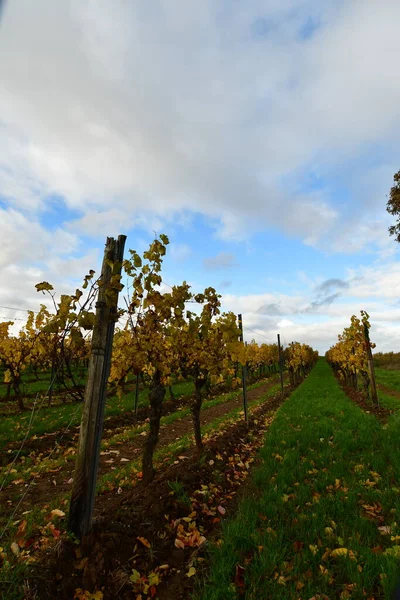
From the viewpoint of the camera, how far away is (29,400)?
17922 mm

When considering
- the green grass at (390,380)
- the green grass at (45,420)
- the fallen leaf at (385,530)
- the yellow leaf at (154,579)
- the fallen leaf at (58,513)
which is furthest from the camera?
the green grass at (390,380)

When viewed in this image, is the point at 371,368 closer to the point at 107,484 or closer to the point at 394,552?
the point at 394,552

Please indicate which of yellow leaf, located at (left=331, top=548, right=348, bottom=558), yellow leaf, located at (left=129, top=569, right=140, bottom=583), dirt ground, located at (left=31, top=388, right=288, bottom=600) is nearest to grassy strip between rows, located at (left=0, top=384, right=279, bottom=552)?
dirt ground, located at (left=31, top=388, right=288, bottom=600)

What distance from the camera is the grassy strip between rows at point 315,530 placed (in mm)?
2863

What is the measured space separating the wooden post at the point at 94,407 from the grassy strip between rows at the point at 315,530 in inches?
56.7

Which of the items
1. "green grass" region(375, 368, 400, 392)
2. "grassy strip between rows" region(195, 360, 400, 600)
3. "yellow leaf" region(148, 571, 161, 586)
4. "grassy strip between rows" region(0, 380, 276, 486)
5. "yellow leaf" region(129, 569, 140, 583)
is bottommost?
"grassy strip between rows" region(0, 380, 276, 486)

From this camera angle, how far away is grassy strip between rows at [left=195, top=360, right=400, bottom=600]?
286cm

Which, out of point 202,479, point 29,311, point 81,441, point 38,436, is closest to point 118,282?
point 81,441

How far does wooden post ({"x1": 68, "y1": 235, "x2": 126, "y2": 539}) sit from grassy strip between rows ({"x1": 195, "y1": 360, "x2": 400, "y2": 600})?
144cm

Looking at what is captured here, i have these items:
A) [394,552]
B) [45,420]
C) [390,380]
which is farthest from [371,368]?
[390,380]

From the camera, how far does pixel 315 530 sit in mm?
3688

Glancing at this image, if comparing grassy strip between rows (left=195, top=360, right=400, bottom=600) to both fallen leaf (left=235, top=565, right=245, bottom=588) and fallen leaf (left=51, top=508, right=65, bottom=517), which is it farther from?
fallen leaf (left=51, top=508, right=65, bottom=517)

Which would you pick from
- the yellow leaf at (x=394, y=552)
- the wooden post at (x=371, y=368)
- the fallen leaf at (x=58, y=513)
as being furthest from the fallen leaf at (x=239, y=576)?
the wooden post at (x=371, y=368)

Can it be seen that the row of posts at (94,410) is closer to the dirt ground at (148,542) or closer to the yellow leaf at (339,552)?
the dirt ground at (148,542)
